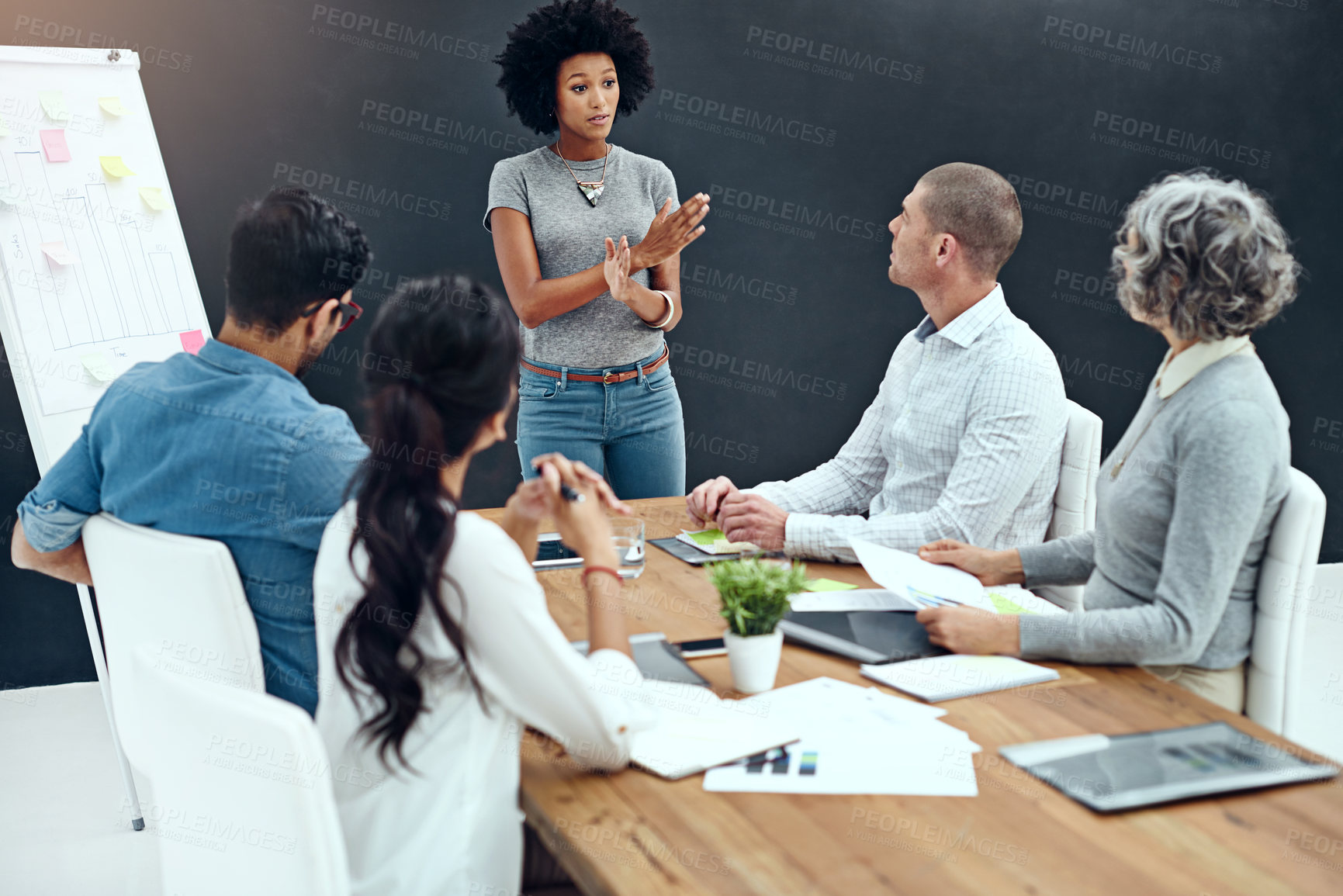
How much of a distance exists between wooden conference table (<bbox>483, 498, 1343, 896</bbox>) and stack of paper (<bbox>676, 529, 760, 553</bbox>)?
788 millimetres

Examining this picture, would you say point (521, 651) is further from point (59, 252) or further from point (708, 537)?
point (59, 252)

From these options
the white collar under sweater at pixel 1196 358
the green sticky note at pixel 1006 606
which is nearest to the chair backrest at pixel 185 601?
the green sticky note at pixel 1006 606

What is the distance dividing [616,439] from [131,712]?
5.49 ft

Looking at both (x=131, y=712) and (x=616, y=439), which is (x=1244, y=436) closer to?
(x=131, y=712)

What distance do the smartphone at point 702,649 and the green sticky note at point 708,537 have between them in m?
0.51

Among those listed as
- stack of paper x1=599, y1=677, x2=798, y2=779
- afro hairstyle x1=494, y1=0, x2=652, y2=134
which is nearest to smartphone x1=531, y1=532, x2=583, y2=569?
stack of paper x1=599, y1=677, x2=798, y2=779

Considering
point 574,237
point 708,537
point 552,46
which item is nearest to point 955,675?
point 708,537

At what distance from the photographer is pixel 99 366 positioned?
100 inches

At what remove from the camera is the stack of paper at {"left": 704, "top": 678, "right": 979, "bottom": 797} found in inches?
46.1

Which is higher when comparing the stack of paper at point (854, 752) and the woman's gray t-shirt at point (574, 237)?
the woman's gray t-shirt at point (574, 237)

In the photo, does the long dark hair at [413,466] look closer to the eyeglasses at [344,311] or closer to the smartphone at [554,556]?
the eyeglasses at [344,311]

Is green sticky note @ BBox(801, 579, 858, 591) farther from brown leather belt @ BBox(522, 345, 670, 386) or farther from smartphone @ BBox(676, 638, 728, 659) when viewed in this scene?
brown leather belt @ BBox(522, 345, 670, 386)

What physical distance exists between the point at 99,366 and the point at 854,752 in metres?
2.13

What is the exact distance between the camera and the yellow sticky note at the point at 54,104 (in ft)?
8.60
